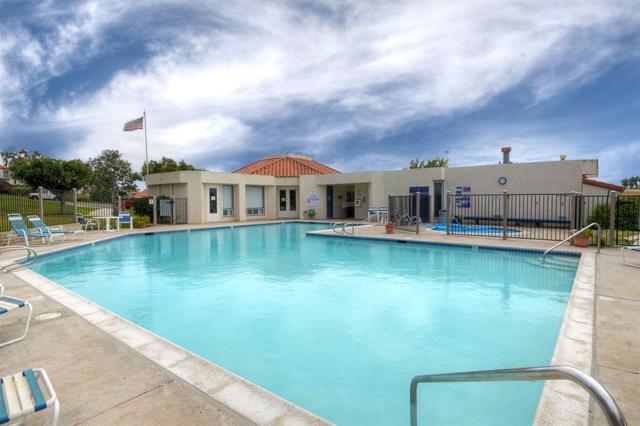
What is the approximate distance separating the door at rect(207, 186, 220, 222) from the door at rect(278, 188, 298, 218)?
511cm

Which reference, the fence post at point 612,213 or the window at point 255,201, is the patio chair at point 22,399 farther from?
the window at point 255,201

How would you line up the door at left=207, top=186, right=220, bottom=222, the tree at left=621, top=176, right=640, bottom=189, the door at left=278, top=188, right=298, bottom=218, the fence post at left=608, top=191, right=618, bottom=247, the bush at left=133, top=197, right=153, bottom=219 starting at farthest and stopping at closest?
the tree at left=621, top=176, right=640, bottom=189
the door at left=278, top=188, right=298, bottom=218
the door at left=207, top=186, right=220, bottom=222
the bush at left=133, top=197, right=153, bottom=219
the fence post at left=608, top=191, right=618, bottom=247

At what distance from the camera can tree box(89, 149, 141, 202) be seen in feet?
165

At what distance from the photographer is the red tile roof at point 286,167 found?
101ft

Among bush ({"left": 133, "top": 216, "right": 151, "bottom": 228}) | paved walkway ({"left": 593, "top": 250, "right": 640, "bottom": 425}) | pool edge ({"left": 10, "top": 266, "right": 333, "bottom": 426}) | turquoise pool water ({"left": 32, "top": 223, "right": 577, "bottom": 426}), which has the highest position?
bush ({"left": 133, "top": 216, "right": 151, "bottom": 228})

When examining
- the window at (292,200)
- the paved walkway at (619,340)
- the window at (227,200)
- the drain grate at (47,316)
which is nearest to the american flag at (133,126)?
the window at (227,200)

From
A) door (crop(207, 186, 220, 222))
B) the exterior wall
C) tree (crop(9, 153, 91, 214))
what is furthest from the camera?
tree (crop(9, 153, 91, 214))

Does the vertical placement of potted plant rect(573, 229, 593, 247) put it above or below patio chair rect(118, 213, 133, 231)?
below

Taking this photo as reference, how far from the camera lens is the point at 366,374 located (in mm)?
3920

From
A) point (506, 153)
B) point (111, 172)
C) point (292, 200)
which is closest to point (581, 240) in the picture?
point (506, 153)

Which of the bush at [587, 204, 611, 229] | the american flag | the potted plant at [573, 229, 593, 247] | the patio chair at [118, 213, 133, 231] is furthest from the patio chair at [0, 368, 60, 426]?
the american flag

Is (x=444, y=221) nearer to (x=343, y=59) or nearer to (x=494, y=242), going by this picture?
(x=494, y=242)

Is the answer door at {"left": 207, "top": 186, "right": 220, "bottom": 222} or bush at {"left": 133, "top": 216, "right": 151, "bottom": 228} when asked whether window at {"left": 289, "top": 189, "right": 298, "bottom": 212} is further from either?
bush at {"left": 133, "top": 216, "right": 151, "bottom": 228}

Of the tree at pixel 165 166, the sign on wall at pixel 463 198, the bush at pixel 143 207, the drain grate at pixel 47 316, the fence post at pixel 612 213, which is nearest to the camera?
the drain grate at pixel 47 316
